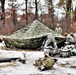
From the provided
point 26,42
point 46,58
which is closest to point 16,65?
point 46,58

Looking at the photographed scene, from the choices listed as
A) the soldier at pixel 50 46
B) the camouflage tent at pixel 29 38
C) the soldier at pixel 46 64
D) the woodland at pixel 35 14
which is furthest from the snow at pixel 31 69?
the woodland at pixel 35 14

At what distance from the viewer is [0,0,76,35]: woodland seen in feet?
89.8

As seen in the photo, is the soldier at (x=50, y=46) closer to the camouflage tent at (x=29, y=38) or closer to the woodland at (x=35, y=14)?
the camouflage tent at (x=29, y=38)

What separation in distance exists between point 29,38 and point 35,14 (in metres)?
16.7

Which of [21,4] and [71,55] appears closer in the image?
[71,55]

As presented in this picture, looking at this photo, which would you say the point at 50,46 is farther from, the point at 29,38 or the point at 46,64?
the point at 46,64

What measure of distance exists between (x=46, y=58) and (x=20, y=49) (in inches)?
247

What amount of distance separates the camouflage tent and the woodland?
401 inches

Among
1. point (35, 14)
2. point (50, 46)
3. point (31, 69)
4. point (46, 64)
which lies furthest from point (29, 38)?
point (35, 14)

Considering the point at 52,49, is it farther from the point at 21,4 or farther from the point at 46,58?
the point at 21,4

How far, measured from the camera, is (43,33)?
49.1 ft

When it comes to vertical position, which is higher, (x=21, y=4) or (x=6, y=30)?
(x=21, y=4)

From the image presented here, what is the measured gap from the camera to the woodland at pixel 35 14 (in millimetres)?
27359

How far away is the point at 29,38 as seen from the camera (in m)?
14.5
